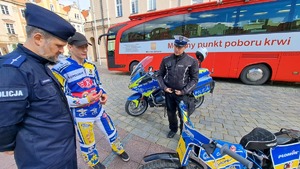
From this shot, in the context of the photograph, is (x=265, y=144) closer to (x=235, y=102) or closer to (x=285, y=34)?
(x=235, y=102)

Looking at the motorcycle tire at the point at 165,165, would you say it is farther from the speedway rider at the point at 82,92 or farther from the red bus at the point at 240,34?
the red bus at the point at 240,34

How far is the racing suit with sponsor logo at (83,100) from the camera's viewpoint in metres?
1.62

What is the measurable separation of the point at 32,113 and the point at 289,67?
24.7 ft

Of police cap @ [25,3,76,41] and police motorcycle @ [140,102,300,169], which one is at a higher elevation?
police cap @ [25,3,76,41]

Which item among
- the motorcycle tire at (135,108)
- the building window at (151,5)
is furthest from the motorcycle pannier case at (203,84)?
the building window at (151,5)

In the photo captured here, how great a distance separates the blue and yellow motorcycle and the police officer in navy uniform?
2370 mm

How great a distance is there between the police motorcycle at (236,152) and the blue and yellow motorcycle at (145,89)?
196 cm

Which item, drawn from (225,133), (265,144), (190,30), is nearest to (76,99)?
(265,144)

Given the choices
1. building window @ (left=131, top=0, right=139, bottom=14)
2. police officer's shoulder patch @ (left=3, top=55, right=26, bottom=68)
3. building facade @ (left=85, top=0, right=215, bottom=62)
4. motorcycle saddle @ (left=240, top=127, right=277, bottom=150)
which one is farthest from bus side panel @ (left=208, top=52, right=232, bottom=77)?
building window @ (left=131, top=0, right=139, bottom=14)

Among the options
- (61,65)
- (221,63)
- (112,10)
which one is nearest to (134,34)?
(221,63)

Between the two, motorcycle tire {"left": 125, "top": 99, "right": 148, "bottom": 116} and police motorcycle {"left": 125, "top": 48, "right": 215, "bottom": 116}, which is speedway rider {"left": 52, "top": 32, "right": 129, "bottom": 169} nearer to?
police motorcycle {"left": 125, "top": 48, "right": 215, "bottom": 116}

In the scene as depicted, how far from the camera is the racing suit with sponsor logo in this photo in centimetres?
162

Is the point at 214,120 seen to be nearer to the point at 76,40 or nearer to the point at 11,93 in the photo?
the point at 76,40

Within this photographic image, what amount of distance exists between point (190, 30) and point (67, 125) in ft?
21.9
